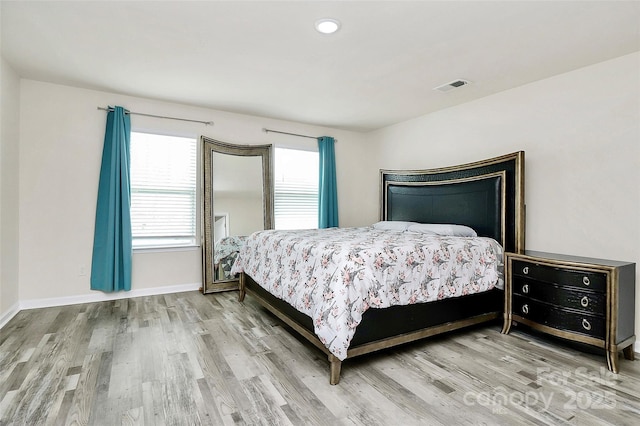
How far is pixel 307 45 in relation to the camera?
261 cm

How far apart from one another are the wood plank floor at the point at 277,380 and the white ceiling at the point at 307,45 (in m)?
2.44


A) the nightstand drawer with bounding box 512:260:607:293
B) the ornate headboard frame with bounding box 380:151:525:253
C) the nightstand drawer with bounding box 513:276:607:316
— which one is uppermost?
the ornate headboard frame with bounding box 380:151:525:253

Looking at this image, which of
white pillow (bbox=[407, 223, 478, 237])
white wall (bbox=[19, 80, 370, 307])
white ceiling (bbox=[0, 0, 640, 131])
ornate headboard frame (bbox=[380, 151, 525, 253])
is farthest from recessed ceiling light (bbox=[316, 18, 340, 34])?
white wall (bbox=[19, 80, 370, 307])

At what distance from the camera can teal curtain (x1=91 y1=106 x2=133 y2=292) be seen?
147 inches

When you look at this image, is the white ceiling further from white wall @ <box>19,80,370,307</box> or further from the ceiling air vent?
white wall @ <box>19,80,370,307</box>

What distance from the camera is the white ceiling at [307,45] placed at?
2.15m

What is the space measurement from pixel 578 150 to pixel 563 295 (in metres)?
1.38

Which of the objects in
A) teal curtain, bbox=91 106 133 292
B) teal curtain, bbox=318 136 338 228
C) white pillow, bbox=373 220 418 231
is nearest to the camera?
teal curtain, bbox=91 106 133 292

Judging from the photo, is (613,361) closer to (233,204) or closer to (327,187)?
(327,187)

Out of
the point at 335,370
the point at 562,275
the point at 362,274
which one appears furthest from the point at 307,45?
the point at 562,275

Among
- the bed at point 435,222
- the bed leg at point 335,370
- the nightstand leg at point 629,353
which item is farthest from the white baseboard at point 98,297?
the nightstand leg at point 629,353

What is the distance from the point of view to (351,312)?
6.83 feet

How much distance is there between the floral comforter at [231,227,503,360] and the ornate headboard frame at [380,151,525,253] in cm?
32

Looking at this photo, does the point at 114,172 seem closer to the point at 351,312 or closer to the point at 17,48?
the point at 17,48
